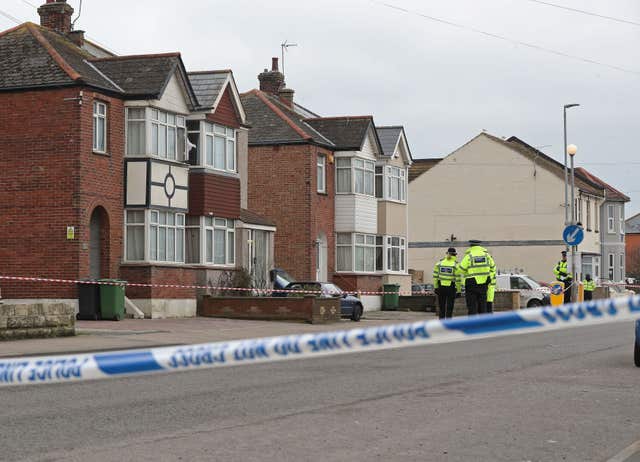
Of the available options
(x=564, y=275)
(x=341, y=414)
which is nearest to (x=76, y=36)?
(x=564, y=275)

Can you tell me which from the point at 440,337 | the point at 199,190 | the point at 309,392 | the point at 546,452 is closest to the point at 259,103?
the point at 199,190

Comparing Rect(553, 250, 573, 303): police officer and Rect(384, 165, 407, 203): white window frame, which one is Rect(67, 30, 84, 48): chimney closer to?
Rect(553, 250, 573, 303): police officer

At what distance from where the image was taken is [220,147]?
3497 centimetres

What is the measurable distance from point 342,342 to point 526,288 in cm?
4139

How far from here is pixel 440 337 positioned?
12.3ft

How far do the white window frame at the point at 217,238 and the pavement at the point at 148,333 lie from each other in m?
3.69

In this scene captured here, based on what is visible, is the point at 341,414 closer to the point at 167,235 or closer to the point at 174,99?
the point at 167,235

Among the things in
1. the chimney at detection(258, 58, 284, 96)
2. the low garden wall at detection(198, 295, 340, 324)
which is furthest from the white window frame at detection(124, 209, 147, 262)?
the chimney at detection(258, 58, 284, 96)

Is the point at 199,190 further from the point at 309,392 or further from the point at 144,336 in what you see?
the point at 309,392

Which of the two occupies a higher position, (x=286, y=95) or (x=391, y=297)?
(x=286, y=95)

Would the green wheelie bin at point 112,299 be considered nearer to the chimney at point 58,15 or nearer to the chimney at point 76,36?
the chimney at point 76,36

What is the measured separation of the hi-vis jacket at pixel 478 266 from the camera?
19828 mm

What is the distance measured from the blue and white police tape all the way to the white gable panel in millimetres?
27674

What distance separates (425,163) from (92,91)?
44653mm
